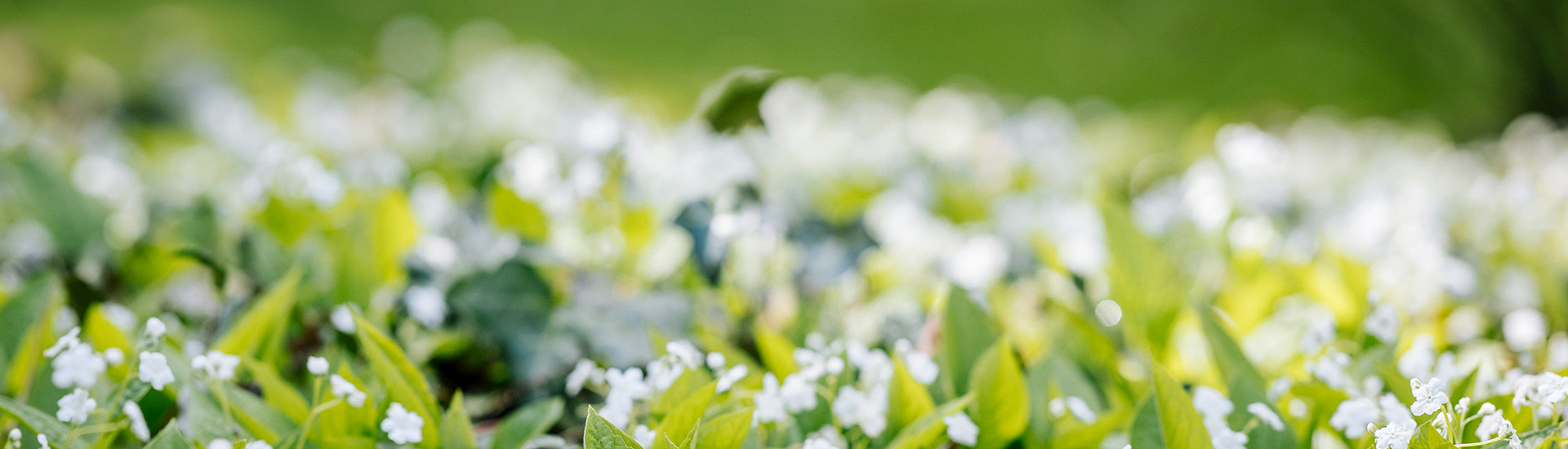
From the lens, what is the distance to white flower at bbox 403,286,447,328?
1.42 metres

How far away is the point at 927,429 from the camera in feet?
3.75

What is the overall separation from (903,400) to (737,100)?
0.56 m

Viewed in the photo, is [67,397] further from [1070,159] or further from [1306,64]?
[1306,64]

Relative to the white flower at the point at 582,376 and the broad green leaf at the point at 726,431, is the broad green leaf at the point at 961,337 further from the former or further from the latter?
the white flower at the point at 582,376

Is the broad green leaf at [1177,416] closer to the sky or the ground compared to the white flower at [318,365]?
closer to the ground

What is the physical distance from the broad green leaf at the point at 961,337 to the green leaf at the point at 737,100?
1.44 ft

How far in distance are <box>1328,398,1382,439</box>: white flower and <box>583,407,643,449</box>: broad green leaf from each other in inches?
33.7

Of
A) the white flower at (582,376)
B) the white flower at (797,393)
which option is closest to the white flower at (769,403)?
the white flower at (797,393)

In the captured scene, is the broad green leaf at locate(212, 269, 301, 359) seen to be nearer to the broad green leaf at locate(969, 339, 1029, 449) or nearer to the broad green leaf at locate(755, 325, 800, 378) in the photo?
the broad green leaf at locate(755, 325, 800, 378)

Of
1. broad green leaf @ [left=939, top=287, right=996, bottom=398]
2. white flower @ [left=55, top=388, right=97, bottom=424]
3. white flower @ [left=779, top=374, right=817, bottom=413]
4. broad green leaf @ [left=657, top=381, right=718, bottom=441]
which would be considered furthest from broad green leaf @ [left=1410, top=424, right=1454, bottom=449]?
white flower @ [left=55, top=388, right=97, bottom=424]

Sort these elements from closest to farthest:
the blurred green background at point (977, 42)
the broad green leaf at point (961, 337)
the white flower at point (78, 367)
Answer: the white flower at point (78, 367), the broad green leaf at point (961, 337), the blurred green background at point (977, 42)

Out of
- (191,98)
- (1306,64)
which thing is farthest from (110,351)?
(1306,64)

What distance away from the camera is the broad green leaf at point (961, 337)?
1.39 m

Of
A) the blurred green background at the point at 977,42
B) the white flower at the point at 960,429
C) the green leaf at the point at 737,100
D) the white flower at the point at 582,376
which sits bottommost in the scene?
the blurred green background at the point at 977,42
